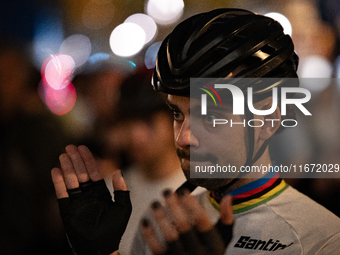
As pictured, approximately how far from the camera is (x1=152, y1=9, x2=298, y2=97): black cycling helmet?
2.31ft

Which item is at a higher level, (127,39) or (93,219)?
(127,39)

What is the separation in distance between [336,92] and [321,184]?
1.13ft

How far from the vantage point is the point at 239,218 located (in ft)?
2.54

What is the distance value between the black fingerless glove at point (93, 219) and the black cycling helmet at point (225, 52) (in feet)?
1.23

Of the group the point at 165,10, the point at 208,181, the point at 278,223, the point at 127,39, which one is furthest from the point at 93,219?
the point at 165,10

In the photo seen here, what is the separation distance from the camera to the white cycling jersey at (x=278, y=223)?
729 mm

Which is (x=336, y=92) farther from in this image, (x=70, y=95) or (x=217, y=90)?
(x=70, y=95)

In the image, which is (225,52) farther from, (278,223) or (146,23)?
(278,223)

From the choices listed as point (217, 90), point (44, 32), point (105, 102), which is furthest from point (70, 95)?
point (217, 90)

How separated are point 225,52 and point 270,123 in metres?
0.24

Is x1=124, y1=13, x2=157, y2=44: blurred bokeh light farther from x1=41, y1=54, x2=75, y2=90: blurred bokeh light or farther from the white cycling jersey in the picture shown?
the white cycling jersey

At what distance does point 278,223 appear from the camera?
2.45ft

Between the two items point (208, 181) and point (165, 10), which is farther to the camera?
point (165, 10)

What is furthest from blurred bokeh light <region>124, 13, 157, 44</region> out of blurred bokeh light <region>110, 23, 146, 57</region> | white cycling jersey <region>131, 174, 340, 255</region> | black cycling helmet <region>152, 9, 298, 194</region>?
white cycling jersey <region>131, 174, 340, 255</region>
